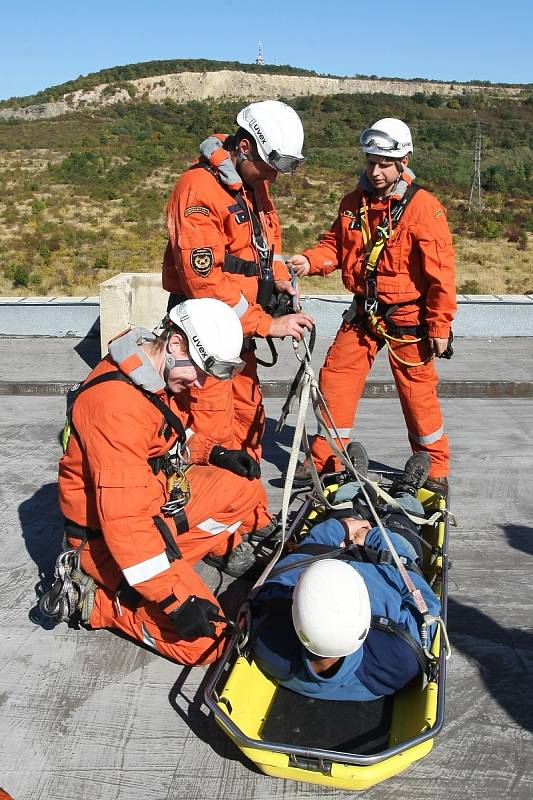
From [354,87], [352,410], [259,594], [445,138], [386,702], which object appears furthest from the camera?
[354,87]

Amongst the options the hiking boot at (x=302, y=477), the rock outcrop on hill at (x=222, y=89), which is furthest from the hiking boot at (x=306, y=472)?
the rock outcrop on hill at (x=222, y=89)

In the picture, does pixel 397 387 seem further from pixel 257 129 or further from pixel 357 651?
pixel 357 651

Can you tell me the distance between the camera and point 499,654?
3.44m

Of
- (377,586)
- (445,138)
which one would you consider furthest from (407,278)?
(445,138)

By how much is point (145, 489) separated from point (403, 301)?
7.91 ft

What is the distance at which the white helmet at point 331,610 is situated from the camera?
8.14 ft

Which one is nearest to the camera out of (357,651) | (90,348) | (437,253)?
(357,651)

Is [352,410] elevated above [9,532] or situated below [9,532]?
above

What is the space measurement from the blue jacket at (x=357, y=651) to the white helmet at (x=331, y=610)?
17 cm

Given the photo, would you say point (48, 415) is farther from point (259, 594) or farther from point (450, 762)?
point (450, 762)

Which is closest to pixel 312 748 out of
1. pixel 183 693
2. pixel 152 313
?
pixel 183 693

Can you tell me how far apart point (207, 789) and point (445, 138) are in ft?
144

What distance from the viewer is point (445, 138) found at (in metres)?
42.5

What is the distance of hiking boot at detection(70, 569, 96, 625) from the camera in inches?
130
